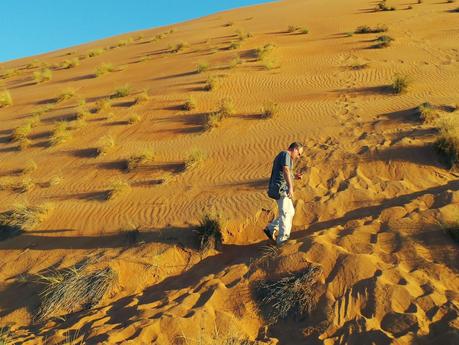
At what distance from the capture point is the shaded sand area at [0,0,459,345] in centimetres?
505

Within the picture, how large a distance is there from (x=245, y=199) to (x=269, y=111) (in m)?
4.42

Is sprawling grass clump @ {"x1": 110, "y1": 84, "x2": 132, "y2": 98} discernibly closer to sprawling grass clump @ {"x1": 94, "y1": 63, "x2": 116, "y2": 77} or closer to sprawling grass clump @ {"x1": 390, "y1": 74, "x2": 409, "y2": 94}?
sprawling grass clump @ {"x1": 94, "y1": 63, "x2": 116, "y2": 77}

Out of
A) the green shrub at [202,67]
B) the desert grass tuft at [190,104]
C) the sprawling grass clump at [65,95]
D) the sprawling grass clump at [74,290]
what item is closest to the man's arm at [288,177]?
the sprawling grass clump at [74,290]

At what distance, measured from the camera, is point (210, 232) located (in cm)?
705

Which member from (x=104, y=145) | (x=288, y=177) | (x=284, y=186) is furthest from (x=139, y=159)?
(x=288, y=177)

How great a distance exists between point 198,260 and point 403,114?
263 inches

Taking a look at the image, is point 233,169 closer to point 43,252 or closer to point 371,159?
point 371,159

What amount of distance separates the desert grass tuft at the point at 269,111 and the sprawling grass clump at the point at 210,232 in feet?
17.4

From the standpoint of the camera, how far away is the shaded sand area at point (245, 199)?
5.05 metres

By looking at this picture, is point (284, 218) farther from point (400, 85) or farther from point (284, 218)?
point (400, 85)

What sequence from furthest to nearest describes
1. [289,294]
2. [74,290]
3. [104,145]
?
[104,145], [74,290], [289,294]

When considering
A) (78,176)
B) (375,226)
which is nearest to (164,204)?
(78,176)

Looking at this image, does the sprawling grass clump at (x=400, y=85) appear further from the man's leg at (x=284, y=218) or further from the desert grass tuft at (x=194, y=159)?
the man's leg at (x=284, y=218)

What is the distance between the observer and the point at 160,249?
703 centimetres
